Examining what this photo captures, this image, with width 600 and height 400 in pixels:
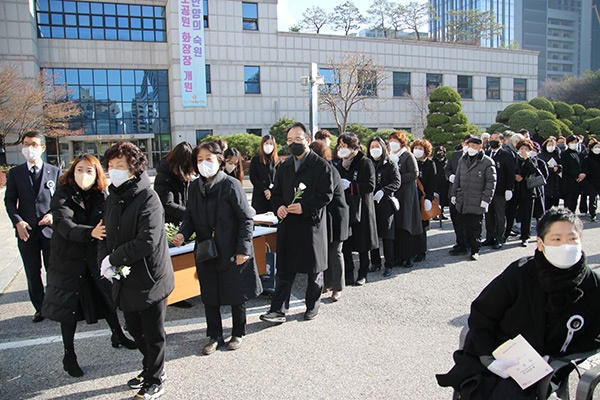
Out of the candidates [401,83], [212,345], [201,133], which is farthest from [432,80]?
[212,345]

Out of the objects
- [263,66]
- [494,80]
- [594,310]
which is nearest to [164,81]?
[263,66]

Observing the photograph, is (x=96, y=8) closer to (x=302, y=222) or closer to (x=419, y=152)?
(x=419, y=152)

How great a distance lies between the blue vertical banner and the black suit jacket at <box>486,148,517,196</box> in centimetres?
2653

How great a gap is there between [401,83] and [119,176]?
38576 mm

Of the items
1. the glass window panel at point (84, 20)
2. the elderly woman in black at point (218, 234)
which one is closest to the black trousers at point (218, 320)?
the elderly woman in black at point (218, 234)

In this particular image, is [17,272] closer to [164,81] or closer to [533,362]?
[533,362]

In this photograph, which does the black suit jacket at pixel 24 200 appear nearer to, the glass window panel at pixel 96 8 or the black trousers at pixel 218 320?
the black trousers at pixel 218 320

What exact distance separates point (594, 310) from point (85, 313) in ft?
13.1

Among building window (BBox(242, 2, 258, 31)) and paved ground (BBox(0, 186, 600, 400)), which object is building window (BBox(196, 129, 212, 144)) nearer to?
building window (BBox(242, 2, 258, 31))

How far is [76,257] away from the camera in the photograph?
4.20 m

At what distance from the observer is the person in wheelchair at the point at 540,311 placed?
264 centimetres

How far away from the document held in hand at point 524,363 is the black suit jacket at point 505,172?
Result: 6.62 meters

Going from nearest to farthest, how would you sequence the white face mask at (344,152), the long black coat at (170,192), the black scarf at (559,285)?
the black scarf at (559,285)
the long black coat at (170,192)
the white face mask at (344,152)

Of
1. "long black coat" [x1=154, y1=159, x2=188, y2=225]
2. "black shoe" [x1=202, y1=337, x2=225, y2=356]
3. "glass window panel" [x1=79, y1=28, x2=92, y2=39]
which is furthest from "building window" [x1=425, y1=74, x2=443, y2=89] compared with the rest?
"black shoe" [x1=202, y1=337, x2=225, y2=356]
